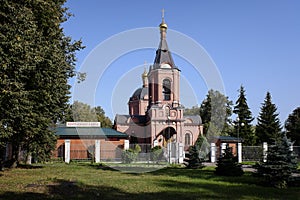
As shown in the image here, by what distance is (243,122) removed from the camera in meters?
43.5

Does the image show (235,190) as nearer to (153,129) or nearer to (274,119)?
(153,129)

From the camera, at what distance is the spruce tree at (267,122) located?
129ft

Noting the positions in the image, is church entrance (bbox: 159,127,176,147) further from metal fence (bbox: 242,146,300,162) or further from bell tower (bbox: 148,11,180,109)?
metal fence (bbox: 242,146,300,162)

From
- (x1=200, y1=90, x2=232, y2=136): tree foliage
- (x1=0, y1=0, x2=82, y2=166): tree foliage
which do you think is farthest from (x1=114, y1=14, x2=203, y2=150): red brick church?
(x1=0, y1=0, x2=82, y2=166): tree foliage

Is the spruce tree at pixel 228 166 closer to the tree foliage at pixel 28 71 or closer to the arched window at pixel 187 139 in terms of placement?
the tree foliage at pixel 28 71

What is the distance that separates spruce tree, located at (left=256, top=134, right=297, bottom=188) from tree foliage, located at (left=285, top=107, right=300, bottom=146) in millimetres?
27229

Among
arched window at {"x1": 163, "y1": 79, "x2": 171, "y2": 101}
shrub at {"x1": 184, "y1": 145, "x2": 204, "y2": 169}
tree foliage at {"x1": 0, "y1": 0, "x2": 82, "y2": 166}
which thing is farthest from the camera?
arched window at {"x1": 163, "y1": 79, "x2": 171, "y2": 101}

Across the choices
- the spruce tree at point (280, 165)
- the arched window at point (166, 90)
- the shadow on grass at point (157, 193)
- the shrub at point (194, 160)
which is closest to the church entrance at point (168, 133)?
the arched window at point (166, 90)

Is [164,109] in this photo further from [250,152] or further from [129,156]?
[129,156]

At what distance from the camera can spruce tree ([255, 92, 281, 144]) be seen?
129ft

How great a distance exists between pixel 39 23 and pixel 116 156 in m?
15.0

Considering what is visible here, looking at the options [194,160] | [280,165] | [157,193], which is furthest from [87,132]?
[157,193]

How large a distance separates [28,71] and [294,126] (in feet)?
114

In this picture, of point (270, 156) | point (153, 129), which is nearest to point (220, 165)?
point (270, 156)
